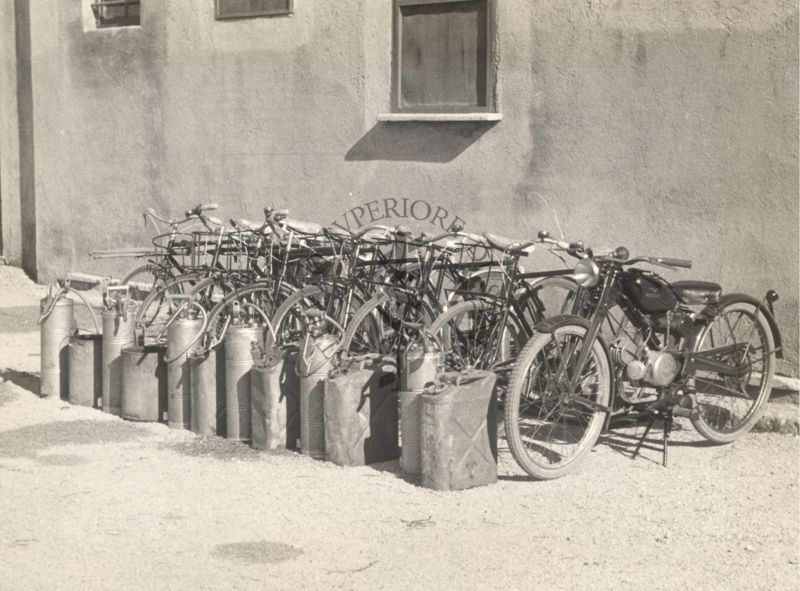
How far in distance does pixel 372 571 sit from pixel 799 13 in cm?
474

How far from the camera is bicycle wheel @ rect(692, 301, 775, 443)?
24.1ft

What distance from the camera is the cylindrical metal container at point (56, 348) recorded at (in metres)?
8.52

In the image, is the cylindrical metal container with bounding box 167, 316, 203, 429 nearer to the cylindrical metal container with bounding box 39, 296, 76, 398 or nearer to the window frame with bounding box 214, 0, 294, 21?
the cylindrical metal container with bounding box 39, 296, 76, 398

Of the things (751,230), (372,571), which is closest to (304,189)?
(751,230)

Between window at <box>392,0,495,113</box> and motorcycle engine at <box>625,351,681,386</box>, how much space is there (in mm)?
3111

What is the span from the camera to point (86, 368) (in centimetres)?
829

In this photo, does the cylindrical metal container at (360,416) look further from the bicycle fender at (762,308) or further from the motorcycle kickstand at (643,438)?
the bicycle fender at (762,308)

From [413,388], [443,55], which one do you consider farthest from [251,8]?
[413,388]

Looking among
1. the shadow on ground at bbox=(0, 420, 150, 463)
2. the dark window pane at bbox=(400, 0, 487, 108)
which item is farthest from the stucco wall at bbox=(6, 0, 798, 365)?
the shadow on ground at bbox=(0, 420, 150, 463)

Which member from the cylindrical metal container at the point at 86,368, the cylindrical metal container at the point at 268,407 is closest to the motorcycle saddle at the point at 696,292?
the cylindrical metal container at the point at 268,407

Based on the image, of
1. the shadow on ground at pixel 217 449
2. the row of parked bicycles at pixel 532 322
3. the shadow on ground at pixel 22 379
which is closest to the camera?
the row of parked bicycles at pixel 532 322

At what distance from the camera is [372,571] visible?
5141 millimetres

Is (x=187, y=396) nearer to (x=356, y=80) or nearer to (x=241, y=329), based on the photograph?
(x=241, y=329)

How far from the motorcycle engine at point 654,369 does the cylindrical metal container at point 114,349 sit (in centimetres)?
327
